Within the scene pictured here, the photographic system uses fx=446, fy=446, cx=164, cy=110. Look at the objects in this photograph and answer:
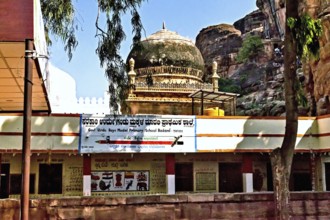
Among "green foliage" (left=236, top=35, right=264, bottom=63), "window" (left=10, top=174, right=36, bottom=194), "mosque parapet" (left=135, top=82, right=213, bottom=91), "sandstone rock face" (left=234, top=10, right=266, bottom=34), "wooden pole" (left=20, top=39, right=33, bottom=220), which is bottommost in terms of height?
"window" (left=10, top=174, right=36, bottom=194)

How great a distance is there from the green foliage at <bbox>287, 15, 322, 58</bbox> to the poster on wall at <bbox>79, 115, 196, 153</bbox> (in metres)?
7.39

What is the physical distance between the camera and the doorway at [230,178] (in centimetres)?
1973

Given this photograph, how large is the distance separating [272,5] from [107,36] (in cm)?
3634

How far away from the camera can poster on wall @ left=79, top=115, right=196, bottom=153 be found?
17.0 metres

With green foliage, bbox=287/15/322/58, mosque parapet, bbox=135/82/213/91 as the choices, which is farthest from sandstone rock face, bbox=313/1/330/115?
green foliage, bbox=287/15/322/58

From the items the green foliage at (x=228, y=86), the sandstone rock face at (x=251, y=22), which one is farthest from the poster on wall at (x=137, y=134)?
the sandstone rock face at (x=251, y=22)

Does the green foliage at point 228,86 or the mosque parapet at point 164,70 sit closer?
the mosque parapet at point 164,70

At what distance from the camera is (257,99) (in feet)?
113

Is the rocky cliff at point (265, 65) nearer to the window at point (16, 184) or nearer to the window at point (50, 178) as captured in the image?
the window at point (50, 178)

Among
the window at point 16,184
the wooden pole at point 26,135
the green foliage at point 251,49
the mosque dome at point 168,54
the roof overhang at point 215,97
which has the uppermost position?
the green foliage at point 251,49

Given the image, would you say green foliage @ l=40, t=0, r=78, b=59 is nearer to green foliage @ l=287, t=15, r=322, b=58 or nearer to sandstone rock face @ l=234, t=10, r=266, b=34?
green foliage @ l=287, t=15, r=322, b=58

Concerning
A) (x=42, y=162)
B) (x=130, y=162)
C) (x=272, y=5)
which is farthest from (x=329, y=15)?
(x=272, y=5)

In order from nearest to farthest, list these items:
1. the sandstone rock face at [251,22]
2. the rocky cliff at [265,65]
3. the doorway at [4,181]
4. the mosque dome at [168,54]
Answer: the doorway at [4,181], the rocky cliff at [265,65], the mosque dome at [168,54], the sandstone rock face at [251,22]

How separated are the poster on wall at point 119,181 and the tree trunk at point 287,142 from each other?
864 centimetres
